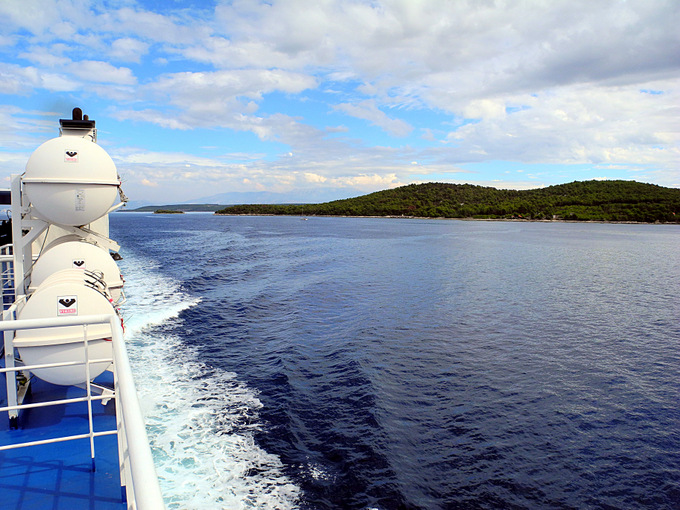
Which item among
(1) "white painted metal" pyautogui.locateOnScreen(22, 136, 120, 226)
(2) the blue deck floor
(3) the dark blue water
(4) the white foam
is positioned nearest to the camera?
(2) the blue deck floor

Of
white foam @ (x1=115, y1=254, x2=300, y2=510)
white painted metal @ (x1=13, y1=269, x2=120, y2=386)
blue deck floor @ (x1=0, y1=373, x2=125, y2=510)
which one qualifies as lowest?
white foam @ (x1=115, y1=254, x2=300, y2=510)

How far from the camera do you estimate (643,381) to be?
43.3 ft

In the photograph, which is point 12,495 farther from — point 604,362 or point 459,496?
point 604,362

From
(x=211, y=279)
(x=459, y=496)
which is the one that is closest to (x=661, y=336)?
(x=459, y=496)

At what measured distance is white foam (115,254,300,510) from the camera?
Answer: 24.4 feet

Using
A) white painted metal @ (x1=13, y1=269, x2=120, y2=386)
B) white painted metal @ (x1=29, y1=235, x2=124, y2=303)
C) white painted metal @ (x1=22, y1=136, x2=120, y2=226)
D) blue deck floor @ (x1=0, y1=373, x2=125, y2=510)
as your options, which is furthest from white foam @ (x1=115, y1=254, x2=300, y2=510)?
white painted metal @ (x1=22, y1=136, x2=120, y2=226)

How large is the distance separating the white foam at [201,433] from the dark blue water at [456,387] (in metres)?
0.45

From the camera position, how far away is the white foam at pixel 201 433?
7.43 meters

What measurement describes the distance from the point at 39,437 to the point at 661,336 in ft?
71.9

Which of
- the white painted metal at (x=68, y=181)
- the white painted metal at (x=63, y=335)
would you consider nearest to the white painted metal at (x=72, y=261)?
the white painted metal at (x=68, y=181)

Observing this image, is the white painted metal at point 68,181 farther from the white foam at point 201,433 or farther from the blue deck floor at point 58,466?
the white foam at point 201,433

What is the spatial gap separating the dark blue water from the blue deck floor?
352 cm

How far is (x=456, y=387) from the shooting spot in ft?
39.9

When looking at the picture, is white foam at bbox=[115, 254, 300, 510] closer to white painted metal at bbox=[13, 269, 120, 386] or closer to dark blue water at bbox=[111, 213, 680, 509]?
dark blue water at bbox=[111, 213, 680, 509]
